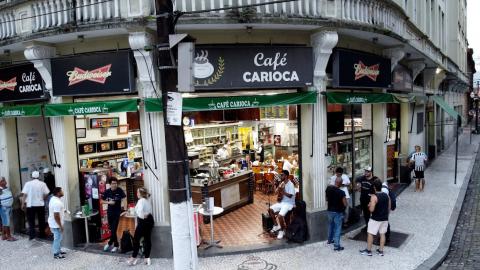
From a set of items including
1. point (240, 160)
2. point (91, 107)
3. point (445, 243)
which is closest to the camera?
point (91, 107)

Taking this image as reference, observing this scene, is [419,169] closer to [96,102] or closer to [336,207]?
[336,207]

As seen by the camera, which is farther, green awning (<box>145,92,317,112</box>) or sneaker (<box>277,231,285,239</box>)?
sneaker (<box>277,231,285,239</box>)

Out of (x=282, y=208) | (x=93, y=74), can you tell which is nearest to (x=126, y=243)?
(x=282, y=208)

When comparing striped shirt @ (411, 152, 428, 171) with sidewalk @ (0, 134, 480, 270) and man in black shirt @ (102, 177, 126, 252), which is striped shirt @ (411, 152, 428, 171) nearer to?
sidewalk @ (0, 134, 480, 270)

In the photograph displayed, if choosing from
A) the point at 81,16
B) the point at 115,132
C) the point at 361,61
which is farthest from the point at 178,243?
the point at 115,132

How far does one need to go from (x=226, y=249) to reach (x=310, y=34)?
5648 millimetres

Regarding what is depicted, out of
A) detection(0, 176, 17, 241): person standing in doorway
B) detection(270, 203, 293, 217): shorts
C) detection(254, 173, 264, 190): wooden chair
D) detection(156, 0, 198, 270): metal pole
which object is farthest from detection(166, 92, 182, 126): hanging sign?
detection(254, 173, 264, 190): wooden chair

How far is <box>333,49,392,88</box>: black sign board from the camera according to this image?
9867 mm

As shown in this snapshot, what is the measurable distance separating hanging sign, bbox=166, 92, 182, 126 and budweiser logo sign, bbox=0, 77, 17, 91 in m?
7.52

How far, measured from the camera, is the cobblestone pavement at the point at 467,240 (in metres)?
8.41

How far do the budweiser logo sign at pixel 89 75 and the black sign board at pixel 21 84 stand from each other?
1.27m

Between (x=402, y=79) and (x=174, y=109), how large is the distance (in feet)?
37.2

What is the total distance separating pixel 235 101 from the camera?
28.9 feet

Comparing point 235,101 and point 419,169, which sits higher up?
point 235,101
